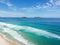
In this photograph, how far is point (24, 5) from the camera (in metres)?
5.45

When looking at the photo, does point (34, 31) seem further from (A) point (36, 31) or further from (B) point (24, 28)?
(B) point (24, 28)

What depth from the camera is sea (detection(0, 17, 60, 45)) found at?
5.36 meters

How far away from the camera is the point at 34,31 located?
626 cm

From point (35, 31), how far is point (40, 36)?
497 mm

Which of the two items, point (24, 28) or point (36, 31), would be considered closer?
point (36, 31)

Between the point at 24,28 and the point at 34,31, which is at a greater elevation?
the point at 24,28

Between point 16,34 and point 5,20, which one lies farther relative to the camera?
point 5,20

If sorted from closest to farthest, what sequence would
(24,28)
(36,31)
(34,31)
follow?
(36,31) < (34,31) < (24,28)

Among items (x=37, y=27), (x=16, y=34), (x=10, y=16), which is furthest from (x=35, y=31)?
(x=10, y=16)

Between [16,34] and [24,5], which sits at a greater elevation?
[24,5]

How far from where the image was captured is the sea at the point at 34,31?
17.6ft

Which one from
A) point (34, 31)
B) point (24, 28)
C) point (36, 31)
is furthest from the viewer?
point (24, 28)

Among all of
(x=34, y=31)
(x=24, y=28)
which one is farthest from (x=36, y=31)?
(x=24, y=28)

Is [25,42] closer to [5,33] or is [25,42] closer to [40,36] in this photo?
[40,36]
